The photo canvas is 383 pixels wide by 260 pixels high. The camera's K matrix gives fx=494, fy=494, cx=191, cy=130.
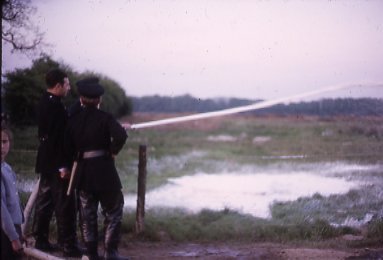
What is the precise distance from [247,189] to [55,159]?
5418mm

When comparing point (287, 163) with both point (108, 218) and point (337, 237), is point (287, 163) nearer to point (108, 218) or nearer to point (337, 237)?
point (337, 237)

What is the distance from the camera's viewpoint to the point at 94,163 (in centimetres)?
427

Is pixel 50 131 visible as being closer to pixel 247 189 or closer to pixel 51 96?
pixel 51 96

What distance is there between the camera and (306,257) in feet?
15.4

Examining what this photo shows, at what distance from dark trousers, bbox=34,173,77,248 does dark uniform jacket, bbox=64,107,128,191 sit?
1.39 ft

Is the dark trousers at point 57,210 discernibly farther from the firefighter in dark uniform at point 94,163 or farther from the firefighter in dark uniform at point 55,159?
the firefighter in dark uniform at point 94,163

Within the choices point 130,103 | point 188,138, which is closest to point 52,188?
point 130,103

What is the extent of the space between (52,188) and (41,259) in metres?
0.77

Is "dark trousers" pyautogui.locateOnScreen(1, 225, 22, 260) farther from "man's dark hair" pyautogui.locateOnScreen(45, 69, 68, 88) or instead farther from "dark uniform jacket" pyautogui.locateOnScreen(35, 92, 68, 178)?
"man's dark hair" pyautogui.locateOnScreen(45, 69, 68, 88)

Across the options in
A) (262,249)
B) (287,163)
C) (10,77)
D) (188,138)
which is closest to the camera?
(262,249)

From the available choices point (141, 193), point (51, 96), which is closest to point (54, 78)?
point (51, 96)

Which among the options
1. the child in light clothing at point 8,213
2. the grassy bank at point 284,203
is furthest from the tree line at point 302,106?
the child in light clothing at point 8,213

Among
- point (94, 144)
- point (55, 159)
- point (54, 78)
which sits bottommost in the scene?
point (55, 159)

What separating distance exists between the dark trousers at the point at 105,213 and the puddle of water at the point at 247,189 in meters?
3.40
